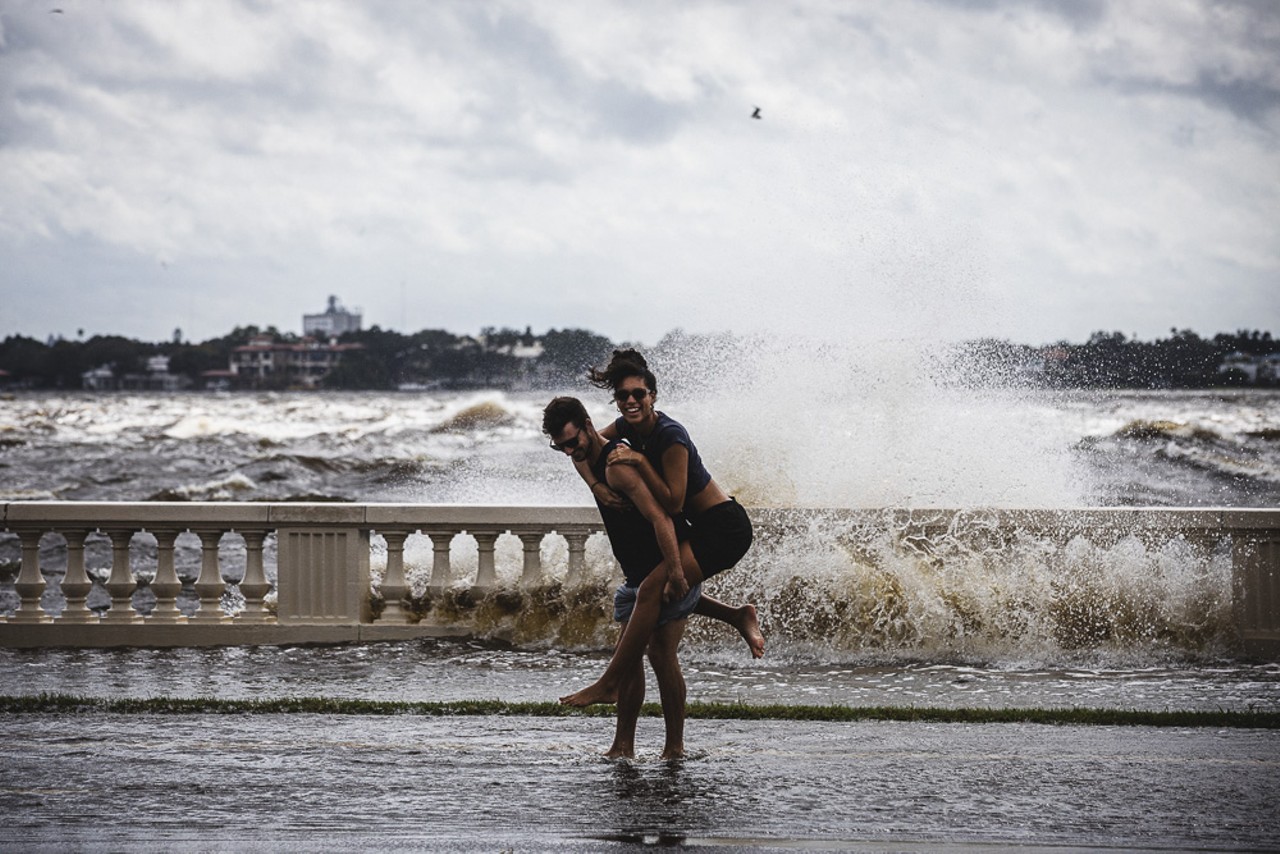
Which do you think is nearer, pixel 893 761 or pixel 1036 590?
pixel 893 761

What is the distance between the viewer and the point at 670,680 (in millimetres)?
6855

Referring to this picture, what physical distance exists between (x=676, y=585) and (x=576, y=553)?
208 inches

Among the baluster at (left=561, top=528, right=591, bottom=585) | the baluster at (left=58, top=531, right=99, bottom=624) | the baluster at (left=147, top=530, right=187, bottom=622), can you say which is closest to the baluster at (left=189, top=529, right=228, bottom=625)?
the baluster at (left=147, top=530, right=187, bottom=622)

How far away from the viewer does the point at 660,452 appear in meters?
6.65

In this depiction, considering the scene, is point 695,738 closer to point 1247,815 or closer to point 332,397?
A: point 1247,815

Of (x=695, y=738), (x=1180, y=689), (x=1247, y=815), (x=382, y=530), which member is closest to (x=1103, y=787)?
(x=1247, y=815)

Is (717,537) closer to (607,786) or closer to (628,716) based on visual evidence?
(628,716)

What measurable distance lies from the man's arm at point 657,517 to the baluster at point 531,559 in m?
5.26

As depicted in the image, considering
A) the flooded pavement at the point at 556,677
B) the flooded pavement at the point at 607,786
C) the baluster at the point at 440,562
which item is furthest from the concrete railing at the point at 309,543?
the flooded pavement at the point at 607,786

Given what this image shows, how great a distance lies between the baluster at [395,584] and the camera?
11.7 metres

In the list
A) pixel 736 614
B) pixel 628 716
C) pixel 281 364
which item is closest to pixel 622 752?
pixel 628 716

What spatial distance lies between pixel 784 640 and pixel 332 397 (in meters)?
158

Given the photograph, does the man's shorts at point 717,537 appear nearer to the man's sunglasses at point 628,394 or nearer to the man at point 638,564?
the man at point 638,564

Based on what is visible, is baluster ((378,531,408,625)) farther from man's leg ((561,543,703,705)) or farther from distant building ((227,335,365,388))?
distant building ((227,335,365,388))
